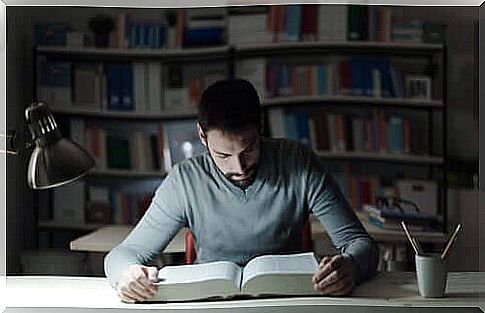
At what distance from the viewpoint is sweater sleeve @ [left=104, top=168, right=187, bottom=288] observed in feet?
5.72

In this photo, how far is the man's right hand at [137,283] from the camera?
1.71m

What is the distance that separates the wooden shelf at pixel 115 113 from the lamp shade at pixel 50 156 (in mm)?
33

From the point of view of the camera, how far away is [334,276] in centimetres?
172

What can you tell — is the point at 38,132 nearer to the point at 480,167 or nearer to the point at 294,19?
the point at 294,19

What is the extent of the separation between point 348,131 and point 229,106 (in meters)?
0.24

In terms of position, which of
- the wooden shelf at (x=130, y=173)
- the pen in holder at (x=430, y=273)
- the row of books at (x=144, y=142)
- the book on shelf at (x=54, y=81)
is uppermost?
the book on shelf at (x=54, y=81)

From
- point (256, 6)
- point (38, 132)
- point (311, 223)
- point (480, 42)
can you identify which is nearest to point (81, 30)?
point (38, 132)

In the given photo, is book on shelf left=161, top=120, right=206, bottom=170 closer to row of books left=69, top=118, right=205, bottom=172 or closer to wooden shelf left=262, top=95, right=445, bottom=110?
row of books left=69, top=118, right=205, bottom=172

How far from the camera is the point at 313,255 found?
1.73m

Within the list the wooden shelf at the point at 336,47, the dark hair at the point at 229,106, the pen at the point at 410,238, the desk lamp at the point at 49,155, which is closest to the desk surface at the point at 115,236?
the pen at the point at 410,238

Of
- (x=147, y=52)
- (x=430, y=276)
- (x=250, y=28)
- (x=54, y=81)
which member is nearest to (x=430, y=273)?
(x=430, y=276)

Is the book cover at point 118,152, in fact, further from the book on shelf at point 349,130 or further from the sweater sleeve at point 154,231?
the book on shelf at point 349,130

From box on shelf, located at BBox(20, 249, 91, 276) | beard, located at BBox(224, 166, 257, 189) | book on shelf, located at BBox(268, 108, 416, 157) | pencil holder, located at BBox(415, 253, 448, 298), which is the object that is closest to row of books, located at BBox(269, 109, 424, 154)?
book on shelf, located at BBox(268, 108, 416, 157)

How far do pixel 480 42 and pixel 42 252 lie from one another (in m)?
Result: 0.97
